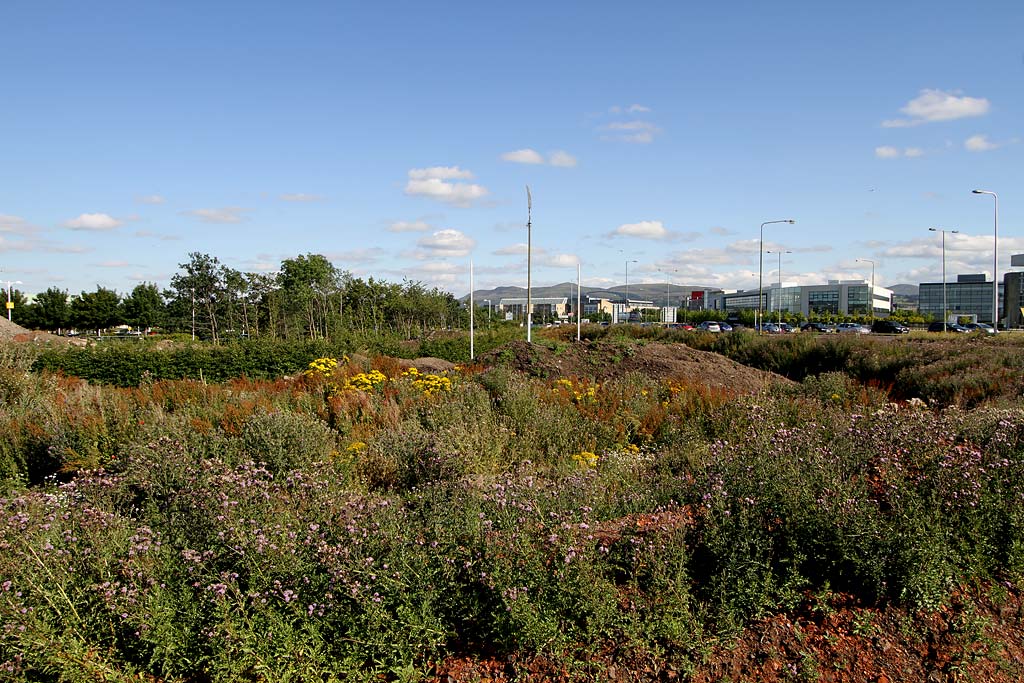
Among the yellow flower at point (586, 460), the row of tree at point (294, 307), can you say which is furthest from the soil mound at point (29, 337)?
the yellow flower at point (586, 460)

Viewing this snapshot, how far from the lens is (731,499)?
443 cm

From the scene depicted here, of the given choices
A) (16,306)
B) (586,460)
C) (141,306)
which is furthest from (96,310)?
(586,460)

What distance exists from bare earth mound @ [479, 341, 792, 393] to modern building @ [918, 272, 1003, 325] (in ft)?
347

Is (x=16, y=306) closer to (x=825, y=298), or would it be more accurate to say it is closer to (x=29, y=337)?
(x=29, y=337)

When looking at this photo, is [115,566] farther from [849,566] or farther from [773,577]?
[849,566]

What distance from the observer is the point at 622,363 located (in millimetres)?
16234

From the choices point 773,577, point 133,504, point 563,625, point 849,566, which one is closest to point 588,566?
point 563,625

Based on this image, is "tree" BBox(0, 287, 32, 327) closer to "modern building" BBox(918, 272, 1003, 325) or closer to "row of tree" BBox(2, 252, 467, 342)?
"row of tree" BBox(2, 252, 467, 342)

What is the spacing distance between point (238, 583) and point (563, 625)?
167 cm

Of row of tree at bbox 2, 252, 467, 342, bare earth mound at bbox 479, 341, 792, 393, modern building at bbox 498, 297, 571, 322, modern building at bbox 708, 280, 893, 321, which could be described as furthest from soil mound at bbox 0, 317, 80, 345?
modern building at bbox 708, 280, 893, 321

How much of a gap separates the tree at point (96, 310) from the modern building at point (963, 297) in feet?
342

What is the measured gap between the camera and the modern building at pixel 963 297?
10794 centimetres

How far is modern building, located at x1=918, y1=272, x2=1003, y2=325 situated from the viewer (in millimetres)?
107938

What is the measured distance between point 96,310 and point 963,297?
118747mm
